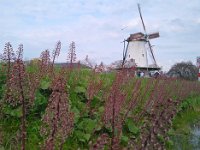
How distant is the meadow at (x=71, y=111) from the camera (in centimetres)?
326

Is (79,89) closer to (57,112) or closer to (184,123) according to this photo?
(57,112)

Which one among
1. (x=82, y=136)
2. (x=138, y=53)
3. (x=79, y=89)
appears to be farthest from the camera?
(x=138, y=53)

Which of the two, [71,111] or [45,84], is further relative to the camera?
[45,84]

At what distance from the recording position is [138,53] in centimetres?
5059

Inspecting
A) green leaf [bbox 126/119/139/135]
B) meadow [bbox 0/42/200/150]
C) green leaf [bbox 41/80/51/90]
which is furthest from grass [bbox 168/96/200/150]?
green leaf [bbox 41/80/51/90]

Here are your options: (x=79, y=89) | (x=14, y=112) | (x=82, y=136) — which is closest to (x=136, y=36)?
(x=79, y=89)

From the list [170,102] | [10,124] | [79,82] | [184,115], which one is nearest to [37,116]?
[10,124]

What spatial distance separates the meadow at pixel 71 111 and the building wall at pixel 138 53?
1498 inches

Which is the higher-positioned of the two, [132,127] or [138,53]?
Result: [138,53]

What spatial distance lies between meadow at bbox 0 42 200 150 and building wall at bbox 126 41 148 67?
125 ft

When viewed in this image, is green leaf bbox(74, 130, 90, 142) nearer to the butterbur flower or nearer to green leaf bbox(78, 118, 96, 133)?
green leaf bbox(78, 118, 96, 133)

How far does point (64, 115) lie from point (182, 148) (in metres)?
7.11

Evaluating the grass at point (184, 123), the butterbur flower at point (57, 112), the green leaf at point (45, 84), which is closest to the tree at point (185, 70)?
the grass at point (184, 123)

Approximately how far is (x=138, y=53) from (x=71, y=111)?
46394 mm
